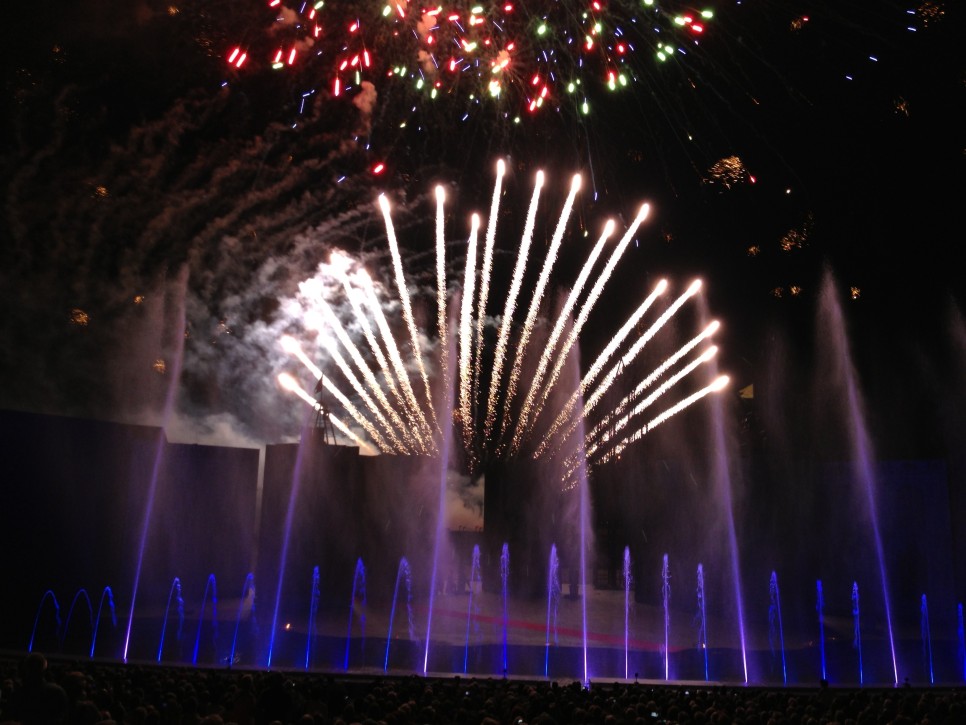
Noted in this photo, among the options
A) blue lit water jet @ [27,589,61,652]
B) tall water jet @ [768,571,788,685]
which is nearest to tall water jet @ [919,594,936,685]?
tall water jet @ [768,571,788,685]

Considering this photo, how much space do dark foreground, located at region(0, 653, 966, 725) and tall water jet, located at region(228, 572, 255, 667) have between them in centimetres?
1013

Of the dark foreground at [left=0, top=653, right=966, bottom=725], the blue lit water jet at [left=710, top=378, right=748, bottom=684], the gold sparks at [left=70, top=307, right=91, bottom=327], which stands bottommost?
the dark foreground at [left=0, top=653, right=966, bottom=725]

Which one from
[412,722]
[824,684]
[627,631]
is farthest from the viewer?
[627,631]

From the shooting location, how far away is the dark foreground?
6.91 meters

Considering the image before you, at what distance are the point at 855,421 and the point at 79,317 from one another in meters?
34.7

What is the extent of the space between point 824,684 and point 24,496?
85.6 ft

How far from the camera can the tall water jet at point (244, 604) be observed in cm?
2649

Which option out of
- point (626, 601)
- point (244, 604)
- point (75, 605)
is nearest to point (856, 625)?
point (626, 601)

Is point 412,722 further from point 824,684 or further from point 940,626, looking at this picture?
point 940,626

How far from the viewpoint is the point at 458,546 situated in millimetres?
47250

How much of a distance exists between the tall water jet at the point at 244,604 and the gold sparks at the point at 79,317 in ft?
44.8

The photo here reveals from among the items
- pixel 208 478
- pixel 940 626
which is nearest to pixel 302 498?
pixel 208 478

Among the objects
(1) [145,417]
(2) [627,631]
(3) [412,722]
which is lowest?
(3) [412,722]

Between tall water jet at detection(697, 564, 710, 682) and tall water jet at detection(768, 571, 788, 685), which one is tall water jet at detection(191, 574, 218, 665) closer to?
tall water jet at detection(697, 564, 710, 682)
